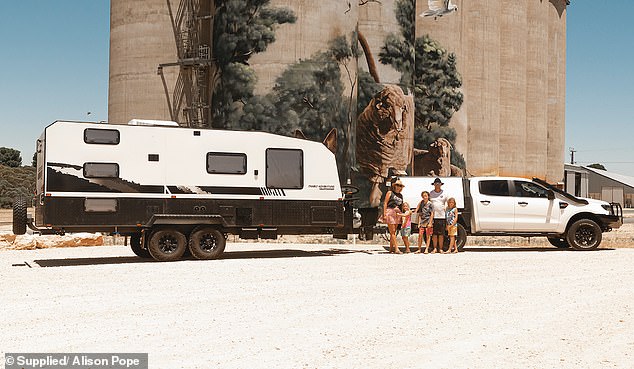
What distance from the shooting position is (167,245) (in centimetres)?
1716

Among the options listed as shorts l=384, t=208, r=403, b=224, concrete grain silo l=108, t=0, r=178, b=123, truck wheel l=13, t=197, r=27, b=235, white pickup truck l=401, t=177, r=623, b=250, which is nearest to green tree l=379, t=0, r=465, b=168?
concrete grain silo l=108, t=0, r=178, b=123

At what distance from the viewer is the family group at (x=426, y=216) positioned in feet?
62.8

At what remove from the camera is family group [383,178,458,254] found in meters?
19.1

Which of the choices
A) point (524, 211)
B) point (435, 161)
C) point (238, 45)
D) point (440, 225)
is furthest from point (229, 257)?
point (435, 161)

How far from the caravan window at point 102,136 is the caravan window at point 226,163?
2.15 meters

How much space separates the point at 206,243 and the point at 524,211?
29.4 feet

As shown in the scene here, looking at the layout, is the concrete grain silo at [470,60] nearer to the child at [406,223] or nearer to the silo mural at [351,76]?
the silo mural at [351,76]

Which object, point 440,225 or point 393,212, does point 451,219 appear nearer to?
point 440,225

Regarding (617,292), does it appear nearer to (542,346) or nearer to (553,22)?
(542,346)

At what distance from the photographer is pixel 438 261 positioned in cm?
1688

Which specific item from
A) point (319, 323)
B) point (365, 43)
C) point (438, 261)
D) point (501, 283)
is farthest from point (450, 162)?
point (319, 323)

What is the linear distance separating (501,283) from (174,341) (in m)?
6.88

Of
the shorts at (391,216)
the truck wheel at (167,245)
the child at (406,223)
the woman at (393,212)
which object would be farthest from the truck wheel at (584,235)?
the truck wheel at (167,245)

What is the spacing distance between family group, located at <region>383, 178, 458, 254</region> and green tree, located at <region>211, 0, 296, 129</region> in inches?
571
